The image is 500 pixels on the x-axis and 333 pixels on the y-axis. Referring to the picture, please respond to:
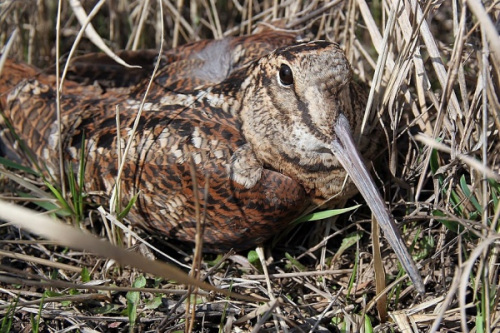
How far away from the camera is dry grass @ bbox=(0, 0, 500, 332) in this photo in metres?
2.38

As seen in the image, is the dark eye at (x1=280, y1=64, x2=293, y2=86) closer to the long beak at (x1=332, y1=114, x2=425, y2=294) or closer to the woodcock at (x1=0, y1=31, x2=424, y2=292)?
the woodcock at (x1=0, y1=31, x2=424, y2=292)

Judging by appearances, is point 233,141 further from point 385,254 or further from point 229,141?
point 385,254

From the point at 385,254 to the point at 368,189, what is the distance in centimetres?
54

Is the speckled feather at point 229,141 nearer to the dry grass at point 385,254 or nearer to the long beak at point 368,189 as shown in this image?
the long beak at point 368,189

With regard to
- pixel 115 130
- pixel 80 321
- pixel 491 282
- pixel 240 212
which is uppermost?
pixel 115 130

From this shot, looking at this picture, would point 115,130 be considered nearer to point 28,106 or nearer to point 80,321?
point 28,106

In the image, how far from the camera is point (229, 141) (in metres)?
2.65

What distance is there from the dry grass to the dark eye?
1.12 ft

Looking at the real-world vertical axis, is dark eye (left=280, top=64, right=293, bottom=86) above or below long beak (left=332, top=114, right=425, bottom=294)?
Result: above

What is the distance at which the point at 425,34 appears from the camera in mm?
2518

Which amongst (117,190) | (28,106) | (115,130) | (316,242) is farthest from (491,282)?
(28,106)

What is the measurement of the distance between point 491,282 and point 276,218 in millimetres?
891

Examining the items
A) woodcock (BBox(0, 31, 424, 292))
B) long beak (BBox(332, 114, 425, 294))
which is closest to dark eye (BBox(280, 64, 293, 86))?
woodcock (BBox(0, 31, 424, 292))

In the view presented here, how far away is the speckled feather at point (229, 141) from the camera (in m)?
2.47
